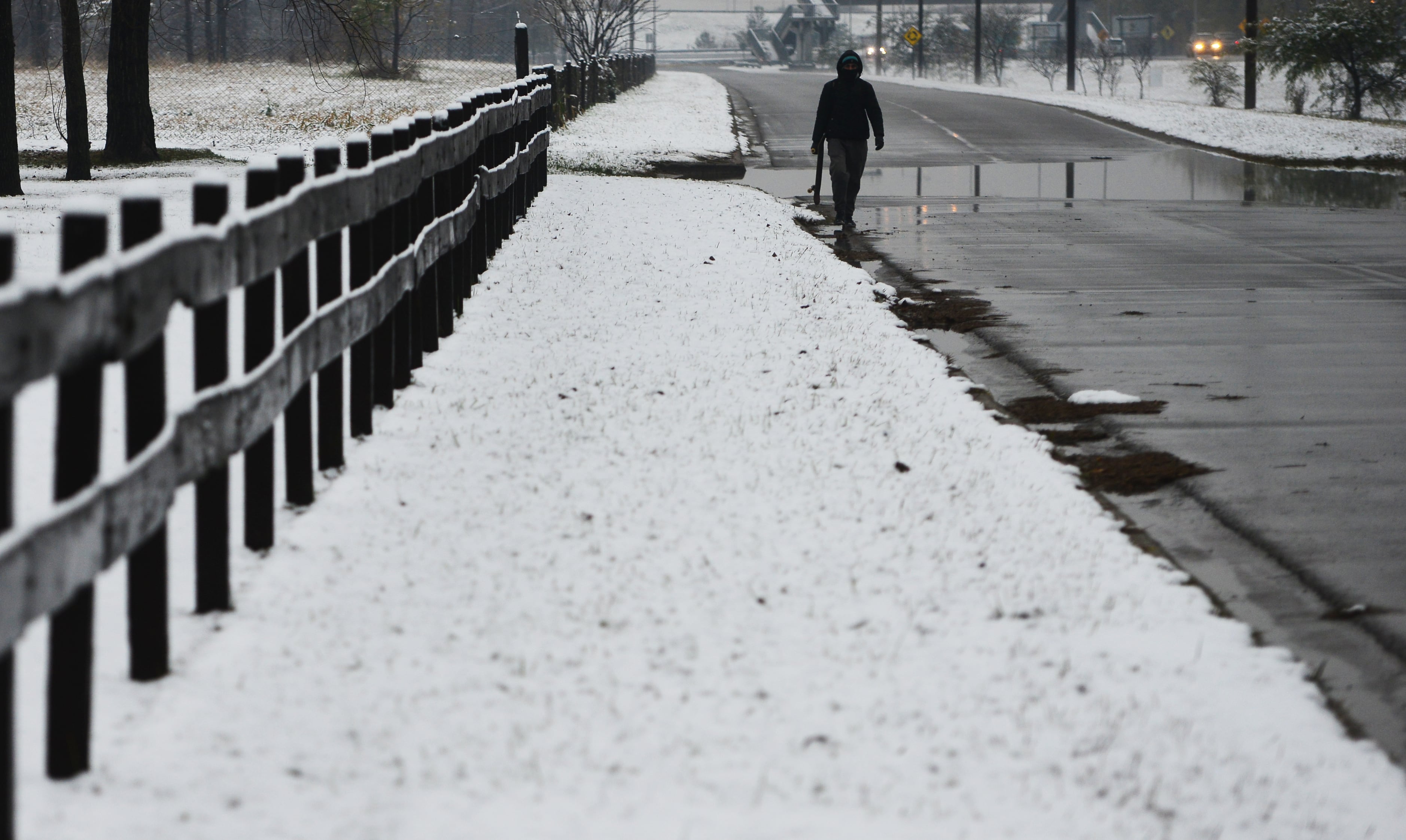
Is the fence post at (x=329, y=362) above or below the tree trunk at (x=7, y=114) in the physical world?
below

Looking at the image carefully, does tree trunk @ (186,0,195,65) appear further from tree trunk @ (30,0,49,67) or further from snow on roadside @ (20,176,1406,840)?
snow on roadside @ (20,176,1406,840)

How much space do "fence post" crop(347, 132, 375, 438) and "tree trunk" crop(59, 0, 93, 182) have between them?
558 inches

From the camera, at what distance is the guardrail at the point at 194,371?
9.81 feet

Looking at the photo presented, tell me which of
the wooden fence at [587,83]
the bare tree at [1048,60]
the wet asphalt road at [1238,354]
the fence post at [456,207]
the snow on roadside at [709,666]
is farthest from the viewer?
the bare tree at [1048,60]

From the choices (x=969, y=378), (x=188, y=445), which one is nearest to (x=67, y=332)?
(x=188, y=445)

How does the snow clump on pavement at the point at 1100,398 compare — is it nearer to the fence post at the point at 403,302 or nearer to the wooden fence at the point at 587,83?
the fence post at the point at 403,302

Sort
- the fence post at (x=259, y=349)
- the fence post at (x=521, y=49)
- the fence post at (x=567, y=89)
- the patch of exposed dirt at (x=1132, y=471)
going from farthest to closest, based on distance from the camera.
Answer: the fence post at (x=567, y=89) < the fence post at (x=521, y=49) < the patch of exposed dirt at (x=1132, y=471) < the fence post at (x=259, y=349)

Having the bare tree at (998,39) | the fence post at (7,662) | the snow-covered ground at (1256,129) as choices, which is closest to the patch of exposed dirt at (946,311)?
the fence post at (7,662)

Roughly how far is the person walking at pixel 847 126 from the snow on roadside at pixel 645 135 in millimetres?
7140

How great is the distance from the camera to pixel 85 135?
19516 millimetres

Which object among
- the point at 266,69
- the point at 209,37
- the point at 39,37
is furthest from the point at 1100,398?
the point at 39,37

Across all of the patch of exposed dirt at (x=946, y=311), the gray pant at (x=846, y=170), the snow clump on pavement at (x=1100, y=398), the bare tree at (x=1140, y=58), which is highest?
the bare tree at (x=1140, y=58)

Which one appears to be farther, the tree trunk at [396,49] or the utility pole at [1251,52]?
the tree trunk at [396,49]

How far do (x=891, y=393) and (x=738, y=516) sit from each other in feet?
7.74
